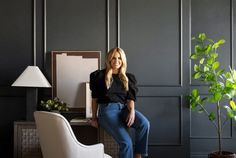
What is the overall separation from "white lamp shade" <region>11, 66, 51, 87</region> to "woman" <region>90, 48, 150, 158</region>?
646mm

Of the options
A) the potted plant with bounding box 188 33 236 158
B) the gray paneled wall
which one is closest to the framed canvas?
the potted plant with bounding box 188 33 236 158

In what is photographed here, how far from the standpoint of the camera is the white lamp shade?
3.51 m

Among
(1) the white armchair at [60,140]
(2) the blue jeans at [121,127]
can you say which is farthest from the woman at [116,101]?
(1) the white armchair at [60,140]

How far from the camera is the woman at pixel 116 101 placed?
3096 millimetres

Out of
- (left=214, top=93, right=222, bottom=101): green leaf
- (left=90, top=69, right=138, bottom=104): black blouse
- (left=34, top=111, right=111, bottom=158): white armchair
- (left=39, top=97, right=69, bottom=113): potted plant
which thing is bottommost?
(left=34, top=111, right=111, bottom=158): white armchair

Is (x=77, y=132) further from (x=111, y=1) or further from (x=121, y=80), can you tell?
(x=111, y=1)

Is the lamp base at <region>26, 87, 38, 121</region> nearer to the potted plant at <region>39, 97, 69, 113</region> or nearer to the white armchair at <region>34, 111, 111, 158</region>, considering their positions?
the potted plant at <region>39, 97, 69, 113</region>

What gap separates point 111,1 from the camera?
155 inches

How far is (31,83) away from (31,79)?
0.04 metres

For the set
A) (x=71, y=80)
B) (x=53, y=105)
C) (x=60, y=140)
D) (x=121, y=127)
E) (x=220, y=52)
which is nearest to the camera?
(x=60, y=140)

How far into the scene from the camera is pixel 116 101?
10.3ft

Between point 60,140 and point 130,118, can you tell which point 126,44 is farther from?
point 60,140

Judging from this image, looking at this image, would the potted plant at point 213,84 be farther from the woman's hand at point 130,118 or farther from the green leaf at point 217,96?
the woman's hand at point 130,118

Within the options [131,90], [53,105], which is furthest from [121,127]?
[53,105]
